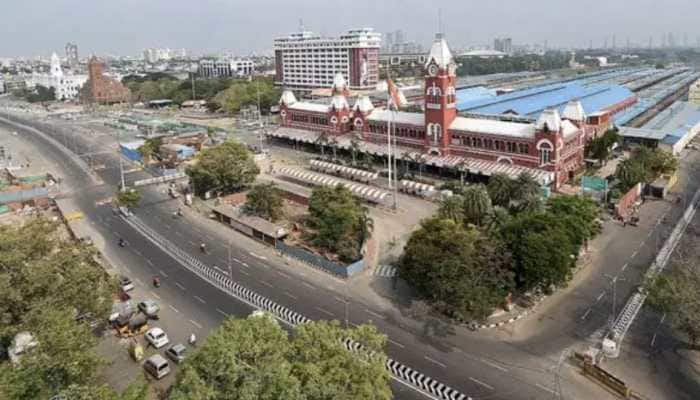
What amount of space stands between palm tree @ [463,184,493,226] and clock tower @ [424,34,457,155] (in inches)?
1013

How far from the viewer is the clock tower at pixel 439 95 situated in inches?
3398

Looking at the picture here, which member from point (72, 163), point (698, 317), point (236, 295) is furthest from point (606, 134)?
point (72, 163)

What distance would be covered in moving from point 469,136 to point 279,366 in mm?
66408

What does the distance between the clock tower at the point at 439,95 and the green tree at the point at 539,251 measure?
131ft

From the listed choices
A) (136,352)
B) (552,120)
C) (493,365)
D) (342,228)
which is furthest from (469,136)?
(136,352)

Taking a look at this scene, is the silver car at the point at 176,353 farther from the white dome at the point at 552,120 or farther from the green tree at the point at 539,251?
the white dome at the point at 552,120

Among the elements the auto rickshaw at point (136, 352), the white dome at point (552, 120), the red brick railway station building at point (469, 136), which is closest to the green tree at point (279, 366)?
the auto rickshaw at point (136, 352)

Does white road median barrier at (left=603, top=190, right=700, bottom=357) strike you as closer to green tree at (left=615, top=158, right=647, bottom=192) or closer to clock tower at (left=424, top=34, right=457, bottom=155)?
green tree at (left=615, top=158, right=647, bottom=192)

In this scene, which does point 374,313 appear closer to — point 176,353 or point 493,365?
point 493,365

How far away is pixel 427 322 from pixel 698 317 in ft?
68.2

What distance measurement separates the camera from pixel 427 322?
47562 mm

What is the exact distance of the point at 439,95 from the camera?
87062 millimetres

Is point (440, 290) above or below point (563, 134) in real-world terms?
below

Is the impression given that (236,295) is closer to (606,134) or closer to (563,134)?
(563,134)
